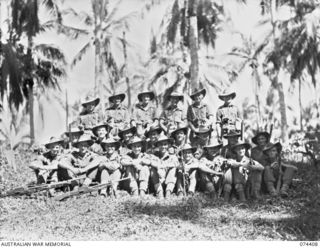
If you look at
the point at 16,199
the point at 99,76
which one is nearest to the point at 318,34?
the point at 99,76

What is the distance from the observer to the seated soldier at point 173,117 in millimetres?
10156

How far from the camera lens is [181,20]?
19.6 meters

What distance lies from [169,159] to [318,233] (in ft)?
10.2

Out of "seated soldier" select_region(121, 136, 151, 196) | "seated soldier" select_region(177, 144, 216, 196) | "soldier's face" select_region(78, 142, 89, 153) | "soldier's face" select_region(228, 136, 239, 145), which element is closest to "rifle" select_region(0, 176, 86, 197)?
"soldier's face" select_region(78, 142, 89, 153)

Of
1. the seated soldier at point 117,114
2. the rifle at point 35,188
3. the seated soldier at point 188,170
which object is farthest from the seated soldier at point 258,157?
the rifle at point 35,188

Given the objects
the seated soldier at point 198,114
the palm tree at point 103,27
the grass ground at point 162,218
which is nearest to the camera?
the grass ground at point 162,218

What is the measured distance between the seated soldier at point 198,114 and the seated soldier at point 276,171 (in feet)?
4.84

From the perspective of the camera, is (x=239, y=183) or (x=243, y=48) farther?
(x=243, y=48)

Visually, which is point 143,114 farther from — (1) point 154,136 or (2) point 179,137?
(2) point 179,137

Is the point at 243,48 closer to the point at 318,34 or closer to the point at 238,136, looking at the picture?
the point at 318,34

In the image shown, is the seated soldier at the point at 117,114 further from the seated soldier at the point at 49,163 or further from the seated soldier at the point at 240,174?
the seated soldier at the point at 240,174

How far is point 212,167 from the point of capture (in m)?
9.19

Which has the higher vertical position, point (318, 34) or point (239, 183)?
point (318, 34)

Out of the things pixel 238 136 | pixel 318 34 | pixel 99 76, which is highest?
pixel 318 34
